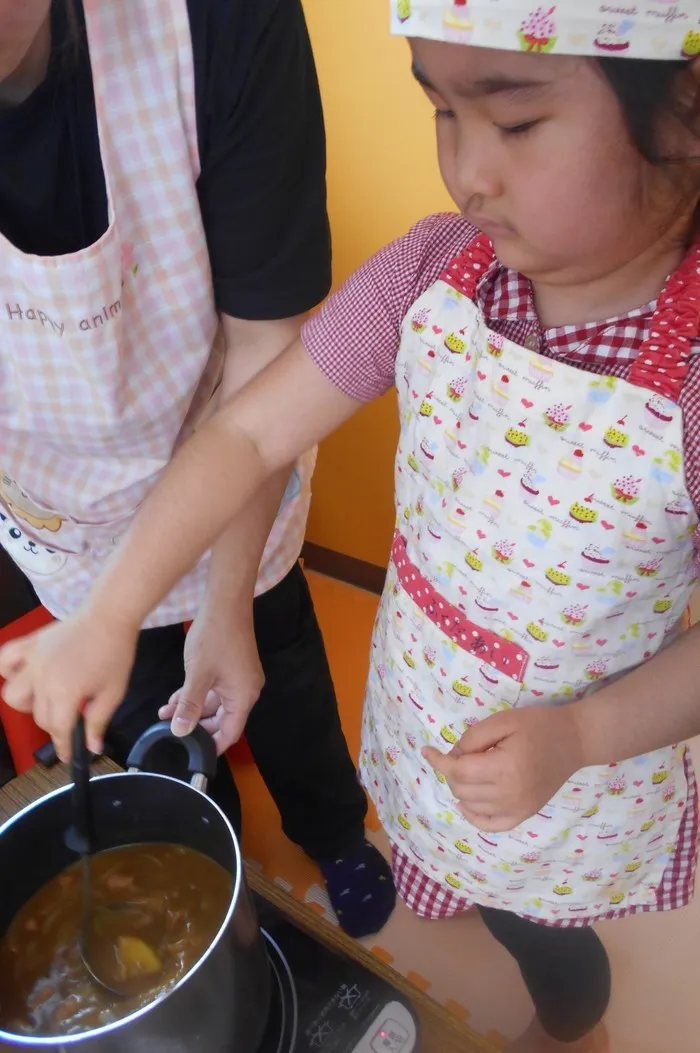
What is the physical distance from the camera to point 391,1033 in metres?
0.51

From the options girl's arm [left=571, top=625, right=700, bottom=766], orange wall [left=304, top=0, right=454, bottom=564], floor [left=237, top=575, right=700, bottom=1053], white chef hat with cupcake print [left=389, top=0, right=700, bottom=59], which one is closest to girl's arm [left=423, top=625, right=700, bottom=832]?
girl's arm [left=571, top=625, right=700, bottom=766]

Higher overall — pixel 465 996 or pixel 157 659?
pixel 157 659

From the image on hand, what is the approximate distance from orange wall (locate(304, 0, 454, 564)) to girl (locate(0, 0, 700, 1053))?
68 centimetres

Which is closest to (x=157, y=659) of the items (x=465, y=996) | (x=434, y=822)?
(x=434, y=822)

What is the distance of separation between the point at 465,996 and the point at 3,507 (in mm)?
836

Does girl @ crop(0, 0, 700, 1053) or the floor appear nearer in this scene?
girl @ crop(0, 0, 700, 1053)

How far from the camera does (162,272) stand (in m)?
0.65

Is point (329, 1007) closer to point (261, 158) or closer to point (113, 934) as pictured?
point (113, 934)

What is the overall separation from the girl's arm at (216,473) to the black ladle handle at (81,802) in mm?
84

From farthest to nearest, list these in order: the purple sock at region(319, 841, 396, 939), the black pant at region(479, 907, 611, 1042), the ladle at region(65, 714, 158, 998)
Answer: the purple sock at region(319, 841, 396, 939)
the black pant at region(479, 907, 611, 1042)
the ladle at region(65, 714, 158, 998)

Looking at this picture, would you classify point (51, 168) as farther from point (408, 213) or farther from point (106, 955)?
point (408, 213)

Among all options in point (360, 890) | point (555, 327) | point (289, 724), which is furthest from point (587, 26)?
point (360, 890)

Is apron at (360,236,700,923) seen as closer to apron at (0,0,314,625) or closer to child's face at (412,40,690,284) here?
child's face at (412,40,690,284)

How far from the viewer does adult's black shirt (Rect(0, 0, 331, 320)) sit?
0.58m
